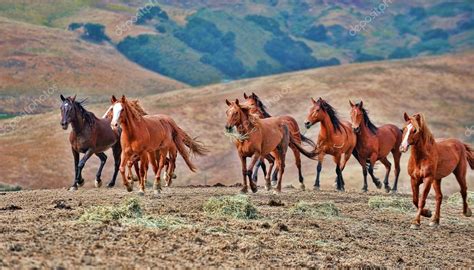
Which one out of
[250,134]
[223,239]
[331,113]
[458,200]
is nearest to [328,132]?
[331,113]

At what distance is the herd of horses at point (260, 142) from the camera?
15828 millimetres

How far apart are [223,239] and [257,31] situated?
124492mm

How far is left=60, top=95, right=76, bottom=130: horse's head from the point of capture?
69.7ft

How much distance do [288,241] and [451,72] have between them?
203 ft

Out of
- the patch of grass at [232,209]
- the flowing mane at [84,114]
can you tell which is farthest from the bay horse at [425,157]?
the flowing mane at [84,114]

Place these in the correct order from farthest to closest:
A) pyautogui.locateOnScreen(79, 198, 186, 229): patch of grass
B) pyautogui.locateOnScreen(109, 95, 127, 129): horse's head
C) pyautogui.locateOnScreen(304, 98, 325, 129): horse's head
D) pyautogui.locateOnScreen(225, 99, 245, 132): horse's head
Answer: pyautogui.locateOnScreen(304, 98, 325, 129): horse's head
pyautogui.locateOnScreen(225, 99, 245, 132): horse's head
pyautogui.locateOnScreen(109, 95, 127, 129): horse's head
pyautogui.locateOnScreen(79, 198, 186, 229): patch of grass

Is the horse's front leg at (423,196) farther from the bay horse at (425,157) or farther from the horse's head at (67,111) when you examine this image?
the horse's head at (67,111)

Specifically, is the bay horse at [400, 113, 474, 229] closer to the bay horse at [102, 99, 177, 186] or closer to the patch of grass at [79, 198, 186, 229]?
the patch of grass at [79, 198, 186, 229]

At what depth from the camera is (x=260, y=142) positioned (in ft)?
64.8

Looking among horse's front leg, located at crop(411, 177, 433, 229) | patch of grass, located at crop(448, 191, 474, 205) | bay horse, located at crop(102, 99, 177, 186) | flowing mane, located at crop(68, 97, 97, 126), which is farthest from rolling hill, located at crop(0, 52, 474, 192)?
horse's front leg, located at crop(411, 177, 433, 229)

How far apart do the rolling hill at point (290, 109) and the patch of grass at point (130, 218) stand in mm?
24280

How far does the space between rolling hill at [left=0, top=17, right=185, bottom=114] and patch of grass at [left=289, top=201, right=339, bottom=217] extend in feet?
170

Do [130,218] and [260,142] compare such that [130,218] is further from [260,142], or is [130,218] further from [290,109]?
[290,109]

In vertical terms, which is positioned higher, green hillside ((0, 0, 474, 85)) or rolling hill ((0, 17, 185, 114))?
green hillside ((0, 0, 474, 85))
